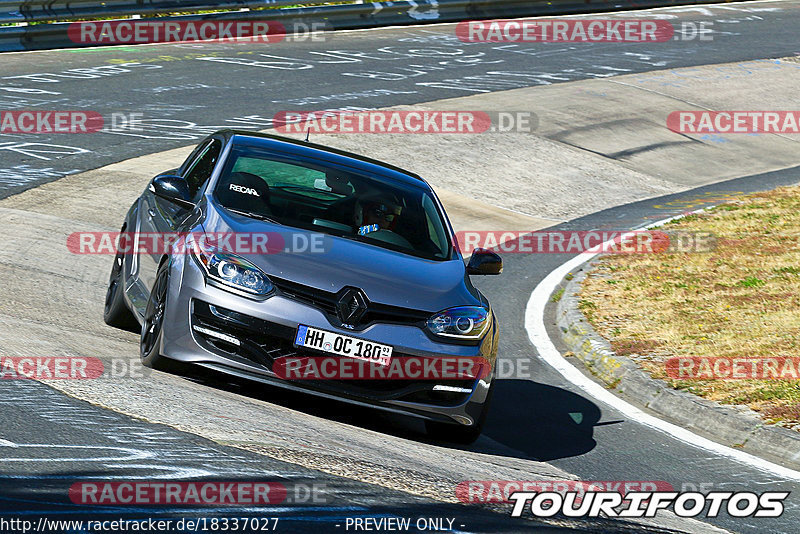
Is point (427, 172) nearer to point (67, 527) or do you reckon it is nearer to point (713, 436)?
point (713, 436)

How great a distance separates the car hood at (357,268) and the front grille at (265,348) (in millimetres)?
323

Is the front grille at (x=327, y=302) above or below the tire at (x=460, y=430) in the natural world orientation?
above

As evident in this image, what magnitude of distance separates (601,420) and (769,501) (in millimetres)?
1761

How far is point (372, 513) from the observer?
4938 millimetres

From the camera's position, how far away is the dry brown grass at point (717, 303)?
8547mm

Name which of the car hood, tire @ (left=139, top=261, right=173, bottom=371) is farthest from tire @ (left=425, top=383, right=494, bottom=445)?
tire @ (left=139, top=261, right=173, bottom=371)

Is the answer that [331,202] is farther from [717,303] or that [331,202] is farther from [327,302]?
[717,303]

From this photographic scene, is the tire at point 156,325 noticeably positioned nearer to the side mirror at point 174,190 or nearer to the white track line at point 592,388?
the side mirror at point 174,190

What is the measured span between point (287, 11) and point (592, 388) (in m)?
18.4

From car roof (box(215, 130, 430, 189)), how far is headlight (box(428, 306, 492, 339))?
169cm

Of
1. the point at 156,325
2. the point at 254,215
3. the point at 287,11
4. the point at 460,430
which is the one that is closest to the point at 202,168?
the point at 254,215

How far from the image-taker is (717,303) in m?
11.0

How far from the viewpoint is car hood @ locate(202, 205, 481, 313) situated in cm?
661

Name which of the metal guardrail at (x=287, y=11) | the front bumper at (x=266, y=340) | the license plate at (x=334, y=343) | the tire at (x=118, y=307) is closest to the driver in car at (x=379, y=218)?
the front bumper at (x=266, y=340)
